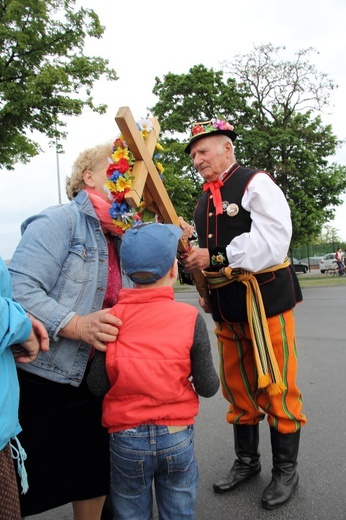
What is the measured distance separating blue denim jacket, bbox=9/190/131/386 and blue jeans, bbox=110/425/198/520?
0.37 metres

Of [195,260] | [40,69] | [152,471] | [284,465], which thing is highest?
[40,69]

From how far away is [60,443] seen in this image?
76.2 inches

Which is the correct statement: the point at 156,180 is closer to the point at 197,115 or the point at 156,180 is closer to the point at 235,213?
the point at 235,213

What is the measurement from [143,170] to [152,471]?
1.19 m

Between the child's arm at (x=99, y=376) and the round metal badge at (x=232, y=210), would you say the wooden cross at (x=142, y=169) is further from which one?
the child's arm at (x=99, y=376)

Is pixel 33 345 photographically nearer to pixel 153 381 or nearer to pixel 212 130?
pixel 153 381

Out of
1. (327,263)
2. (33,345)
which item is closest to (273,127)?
(327,263)

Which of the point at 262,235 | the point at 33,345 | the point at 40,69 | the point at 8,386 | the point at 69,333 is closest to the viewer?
the point at 8,386

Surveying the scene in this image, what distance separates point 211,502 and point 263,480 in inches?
14.6

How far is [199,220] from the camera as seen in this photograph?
2738mm

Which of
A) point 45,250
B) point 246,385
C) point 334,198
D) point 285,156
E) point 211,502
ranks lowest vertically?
point 211,502

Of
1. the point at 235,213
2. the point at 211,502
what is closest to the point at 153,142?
the point at 235,213

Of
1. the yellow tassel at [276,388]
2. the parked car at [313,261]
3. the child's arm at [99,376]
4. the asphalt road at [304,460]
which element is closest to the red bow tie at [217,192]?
the yellow tassel at [276,388]

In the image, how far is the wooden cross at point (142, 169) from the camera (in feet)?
5.50
